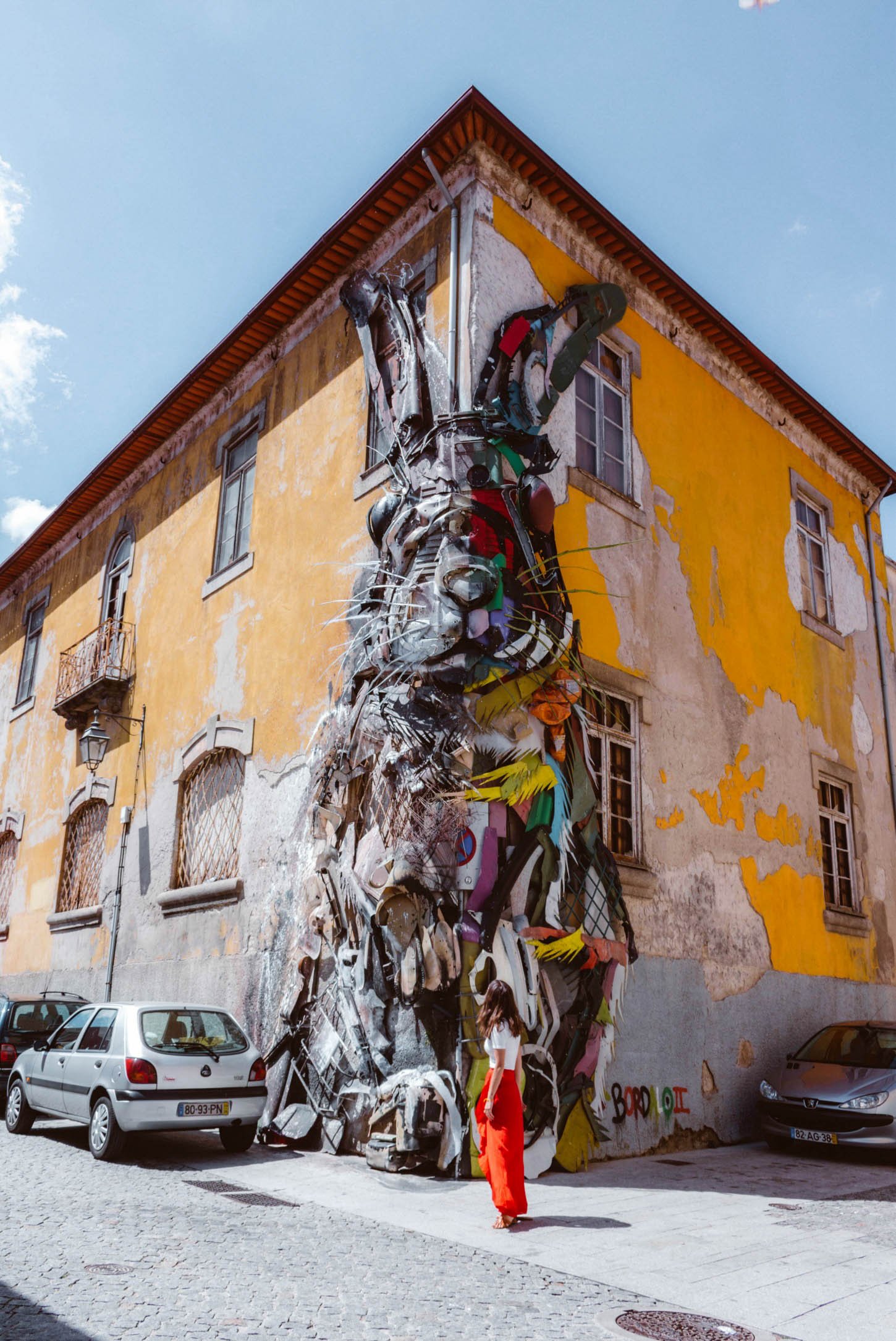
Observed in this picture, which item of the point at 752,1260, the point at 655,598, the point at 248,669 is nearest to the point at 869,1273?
the point at 752,1260

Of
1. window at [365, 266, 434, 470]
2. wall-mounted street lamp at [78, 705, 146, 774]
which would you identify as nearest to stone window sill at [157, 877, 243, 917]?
wall-mounted street lamp at [78, 705, 146, 774]

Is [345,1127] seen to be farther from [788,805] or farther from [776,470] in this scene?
[776,470]

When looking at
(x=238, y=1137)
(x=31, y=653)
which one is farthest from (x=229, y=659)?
(x=31, y=653)

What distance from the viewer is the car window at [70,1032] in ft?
35.9

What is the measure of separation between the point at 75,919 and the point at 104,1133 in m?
7.48

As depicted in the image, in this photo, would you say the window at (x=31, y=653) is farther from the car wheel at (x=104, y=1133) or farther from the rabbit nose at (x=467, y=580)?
Result: the rabbit nose at (x=467, y=580)

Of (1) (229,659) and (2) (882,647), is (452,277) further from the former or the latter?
(2) (882,647)

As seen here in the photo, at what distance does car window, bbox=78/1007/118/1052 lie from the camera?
10156 mm

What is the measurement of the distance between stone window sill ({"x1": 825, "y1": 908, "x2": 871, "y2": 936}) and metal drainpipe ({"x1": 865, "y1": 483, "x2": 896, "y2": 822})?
6.96ft

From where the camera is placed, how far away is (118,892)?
15.6 metres

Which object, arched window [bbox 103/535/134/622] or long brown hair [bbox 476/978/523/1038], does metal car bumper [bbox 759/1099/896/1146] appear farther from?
arched window [bbox 103/535/134/622]

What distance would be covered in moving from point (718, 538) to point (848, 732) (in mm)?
4020

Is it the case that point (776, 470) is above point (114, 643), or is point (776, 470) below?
above

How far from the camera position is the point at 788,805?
1430cm
